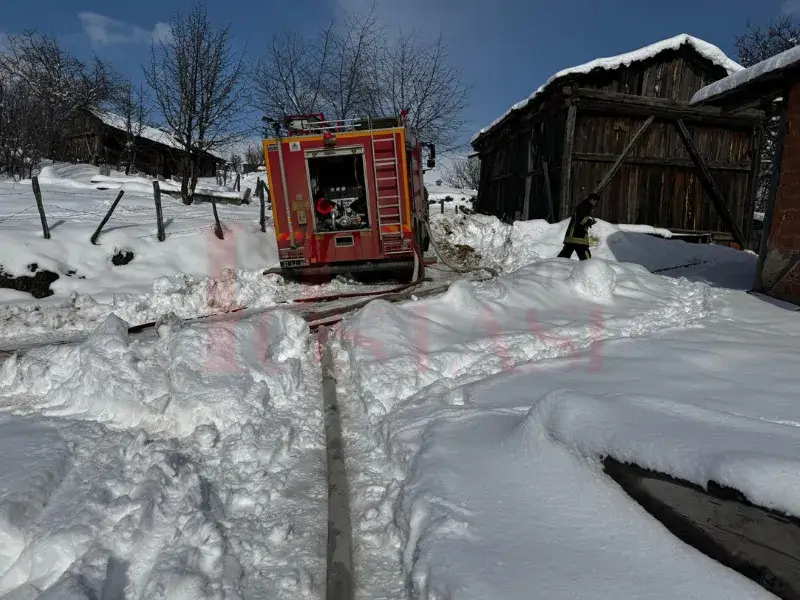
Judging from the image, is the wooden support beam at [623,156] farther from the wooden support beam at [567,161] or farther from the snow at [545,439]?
the snow at [545,439]

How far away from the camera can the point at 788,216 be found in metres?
7.44

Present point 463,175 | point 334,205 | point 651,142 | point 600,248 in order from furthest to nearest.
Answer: point 463,175 → point 651,142 → point 600,248 → point 334,205

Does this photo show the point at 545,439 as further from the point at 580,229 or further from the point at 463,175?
the point at 463,175

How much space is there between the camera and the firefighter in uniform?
9.34 metres

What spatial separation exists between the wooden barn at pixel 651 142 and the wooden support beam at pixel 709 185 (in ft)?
0.10

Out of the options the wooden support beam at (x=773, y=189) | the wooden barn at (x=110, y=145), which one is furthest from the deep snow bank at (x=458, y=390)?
the wooden barn at (x=110, y=145)

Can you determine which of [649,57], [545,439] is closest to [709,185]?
[649,57]

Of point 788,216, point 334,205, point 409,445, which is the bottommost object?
point 409,445

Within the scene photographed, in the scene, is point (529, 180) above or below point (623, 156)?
below

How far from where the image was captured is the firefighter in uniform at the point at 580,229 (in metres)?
9.34

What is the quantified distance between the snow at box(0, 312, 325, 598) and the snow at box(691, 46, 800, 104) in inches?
295

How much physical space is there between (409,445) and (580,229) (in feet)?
24.8

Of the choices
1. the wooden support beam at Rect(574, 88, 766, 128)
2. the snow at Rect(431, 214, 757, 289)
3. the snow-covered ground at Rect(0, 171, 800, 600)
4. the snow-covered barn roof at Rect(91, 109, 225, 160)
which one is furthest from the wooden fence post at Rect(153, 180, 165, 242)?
the snow-covered barn roof at Rect(91, 109, 225, 160)

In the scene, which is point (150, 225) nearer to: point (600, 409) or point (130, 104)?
point (600, 409)
